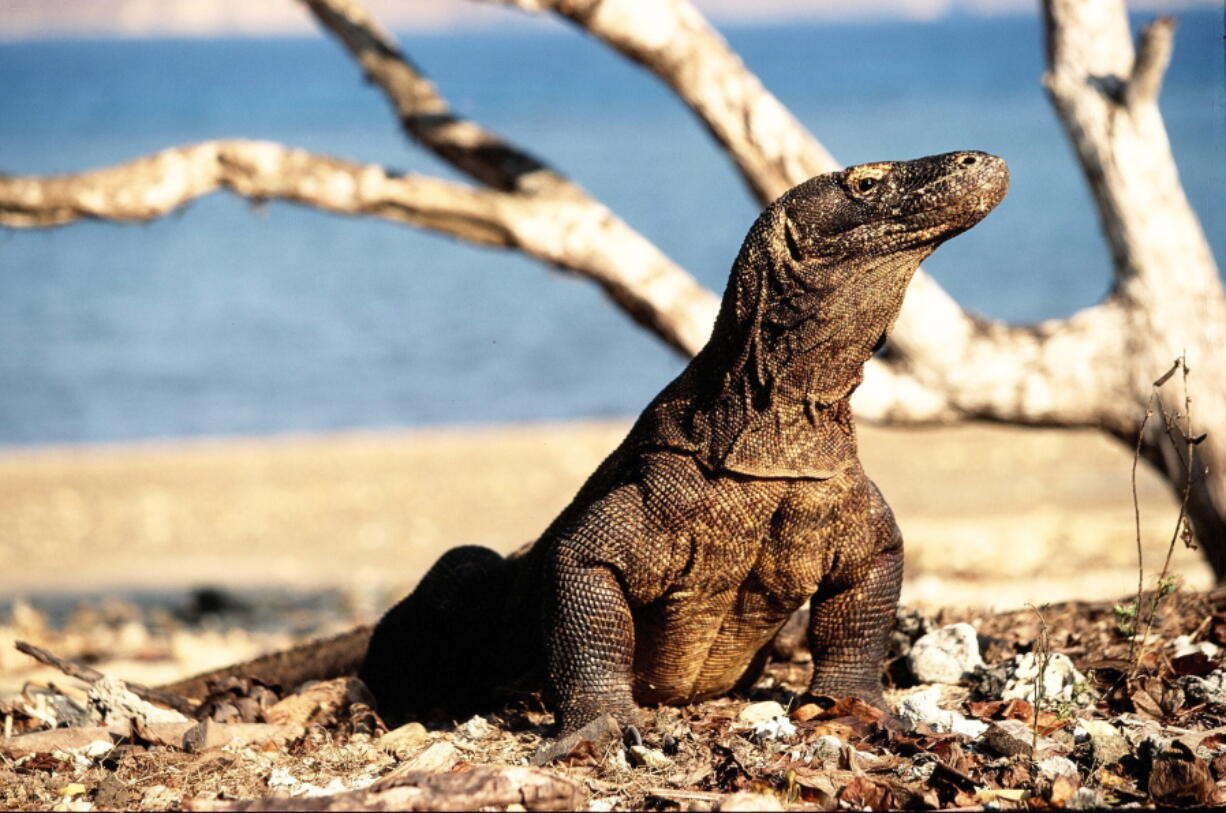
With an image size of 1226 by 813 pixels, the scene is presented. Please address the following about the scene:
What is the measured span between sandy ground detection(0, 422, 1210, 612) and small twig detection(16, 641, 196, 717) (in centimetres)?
470

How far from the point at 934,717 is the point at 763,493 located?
101 cm

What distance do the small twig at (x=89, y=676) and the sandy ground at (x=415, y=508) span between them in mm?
4700

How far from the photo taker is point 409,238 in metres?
48.7

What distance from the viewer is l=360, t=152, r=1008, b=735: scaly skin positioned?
4.81 metres

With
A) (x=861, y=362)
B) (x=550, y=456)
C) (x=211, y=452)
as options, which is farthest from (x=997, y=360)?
(x=211, y=452)

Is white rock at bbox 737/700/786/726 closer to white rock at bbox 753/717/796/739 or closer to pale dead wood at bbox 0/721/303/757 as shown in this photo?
white rock at bbox 753/717/796/739

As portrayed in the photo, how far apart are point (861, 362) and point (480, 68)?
162 meters

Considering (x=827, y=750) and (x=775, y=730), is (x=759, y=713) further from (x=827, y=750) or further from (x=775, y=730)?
(x=827, y=750)

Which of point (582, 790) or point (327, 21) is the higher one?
point (327, 21)

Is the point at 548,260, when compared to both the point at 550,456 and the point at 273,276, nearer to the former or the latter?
the point at 550,456

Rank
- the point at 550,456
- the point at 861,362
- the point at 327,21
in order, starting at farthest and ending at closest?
1. the point at 550,456
2. the point at 327,21
3. the point at 861,362

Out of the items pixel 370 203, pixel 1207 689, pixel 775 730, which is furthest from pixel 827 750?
pixel 370 203

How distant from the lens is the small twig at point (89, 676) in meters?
5.73

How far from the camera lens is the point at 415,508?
1614 centimetres
